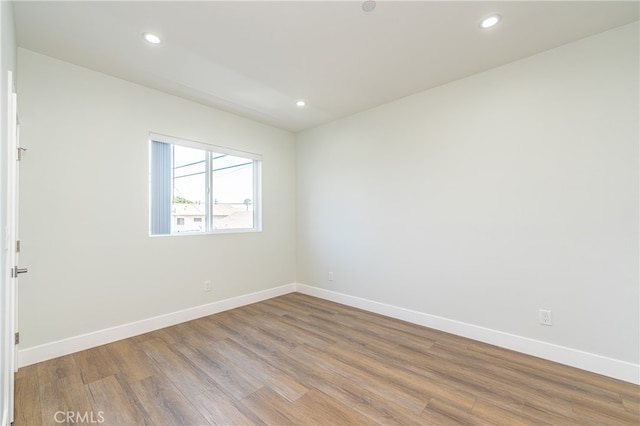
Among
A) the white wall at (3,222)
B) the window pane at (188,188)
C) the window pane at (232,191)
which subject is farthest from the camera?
the window pane at (232,191)

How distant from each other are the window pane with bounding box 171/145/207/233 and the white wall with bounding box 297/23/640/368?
2.06 meters

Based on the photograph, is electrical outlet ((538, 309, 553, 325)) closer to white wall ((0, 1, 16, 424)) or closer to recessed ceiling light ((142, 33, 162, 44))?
white wall ((0, 1, 16, 424))

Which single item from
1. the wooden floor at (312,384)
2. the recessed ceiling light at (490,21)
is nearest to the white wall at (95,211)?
the wooden floor at (312,384)

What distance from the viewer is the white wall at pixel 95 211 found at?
7.87ft

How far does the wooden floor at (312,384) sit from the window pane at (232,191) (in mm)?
1583

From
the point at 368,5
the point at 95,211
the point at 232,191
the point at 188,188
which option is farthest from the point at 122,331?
the point at 368,5

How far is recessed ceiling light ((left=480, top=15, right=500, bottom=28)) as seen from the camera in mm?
2021

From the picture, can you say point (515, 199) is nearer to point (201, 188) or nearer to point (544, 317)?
point (544, 317)

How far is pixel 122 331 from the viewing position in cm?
283

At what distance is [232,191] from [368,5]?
2913 millimetres

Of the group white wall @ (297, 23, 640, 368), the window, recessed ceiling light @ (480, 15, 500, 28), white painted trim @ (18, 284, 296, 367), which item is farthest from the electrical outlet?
the window

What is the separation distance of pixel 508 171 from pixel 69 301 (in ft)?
14.2

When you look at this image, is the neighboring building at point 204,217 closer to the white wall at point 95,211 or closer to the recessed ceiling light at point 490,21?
the white wall at point 95,211

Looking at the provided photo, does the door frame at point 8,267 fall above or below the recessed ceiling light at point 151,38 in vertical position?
below
